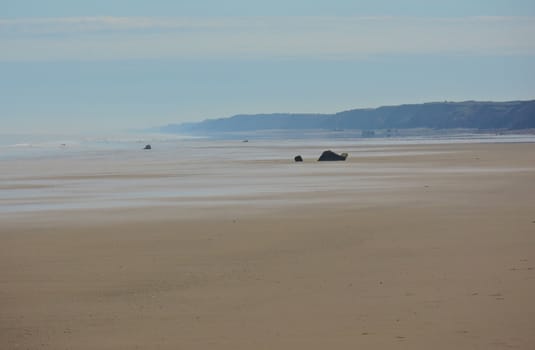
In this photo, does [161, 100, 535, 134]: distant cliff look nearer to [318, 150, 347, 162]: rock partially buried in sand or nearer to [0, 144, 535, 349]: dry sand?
[318, 150, 347, 162]: rock partially buried in sand

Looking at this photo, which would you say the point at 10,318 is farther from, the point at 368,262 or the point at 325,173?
the point at 325,173

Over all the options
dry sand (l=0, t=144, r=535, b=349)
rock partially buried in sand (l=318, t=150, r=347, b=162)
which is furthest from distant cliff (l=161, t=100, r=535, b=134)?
dry sand (l=0, t=144, r=535, b=349)

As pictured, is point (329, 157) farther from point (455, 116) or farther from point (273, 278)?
point (455, 116)

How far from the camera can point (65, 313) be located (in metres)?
8.27

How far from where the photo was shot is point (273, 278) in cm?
969

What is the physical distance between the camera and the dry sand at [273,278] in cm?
735

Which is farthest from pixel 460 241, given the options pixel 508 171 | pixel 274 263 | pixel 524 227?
pixel 508 171

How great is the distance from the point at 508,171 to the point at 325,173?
597 centimetres

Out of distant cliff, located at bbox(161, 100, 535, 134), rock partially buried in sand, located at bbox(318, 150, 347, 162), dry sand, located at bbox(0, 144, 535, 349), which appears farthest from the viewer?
distant cliff, located at bbox(161, 100, 535, 134)

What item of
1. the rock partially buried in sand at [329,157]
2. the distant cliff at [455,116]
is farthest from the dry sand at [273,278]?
the distant cliff at [455,116]

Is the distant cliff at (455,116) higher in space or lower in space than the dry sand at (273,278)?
lower

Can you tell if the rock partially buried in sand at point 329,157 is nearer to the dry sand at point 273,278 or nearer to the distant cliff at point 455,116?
the dry sand at point 273,278

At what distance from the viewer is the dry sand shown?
7348mm

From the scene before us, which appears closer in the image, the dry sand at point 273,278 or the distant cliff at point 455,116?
the dry sand at point 273,278
